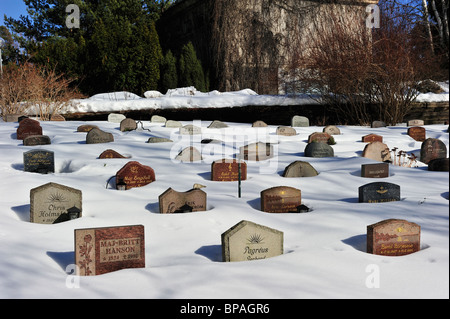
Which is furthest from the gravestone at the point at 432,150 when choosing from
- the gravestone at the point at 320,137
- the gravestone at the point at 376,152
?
the gravestone at the point at 320,137

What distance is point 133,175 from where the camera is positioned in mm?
6785

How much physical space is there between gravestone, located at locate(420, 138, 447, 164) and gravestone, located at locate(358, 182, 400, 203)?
4071mm

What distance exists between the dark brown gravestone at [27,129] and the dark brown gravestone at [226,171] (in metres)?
5.85

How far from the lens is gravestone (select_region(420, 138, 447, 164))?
9.40m

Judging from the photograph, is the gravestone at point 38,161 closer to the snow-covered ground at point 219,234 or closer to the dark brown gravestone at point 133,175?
the snow-covered ground at point 219,234

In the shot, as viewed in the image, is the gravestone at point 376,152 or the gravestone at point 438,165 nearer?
the gravestone at point 438,165

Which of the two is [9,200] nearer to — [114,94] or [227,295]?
[227,295]

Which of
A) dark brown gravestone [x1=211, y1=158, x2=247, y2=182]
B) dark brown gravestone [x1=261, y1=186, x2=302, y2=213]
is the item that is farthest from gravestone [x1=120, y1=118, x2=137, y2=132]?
dark brown gravestone [x1=261, y1=186, x2=302, y2=213]

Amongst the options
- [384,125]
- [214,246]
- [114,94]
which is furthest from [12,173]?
[114,94]

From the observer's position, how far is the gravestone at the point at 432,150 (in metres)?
9.40

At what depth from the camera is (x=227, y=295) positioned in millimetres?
3197

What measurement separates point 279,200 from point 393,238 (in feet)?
5.75
